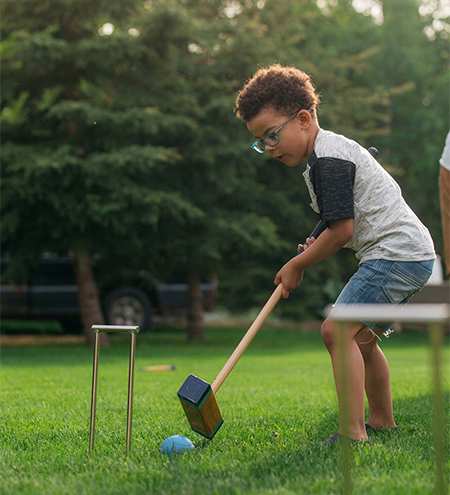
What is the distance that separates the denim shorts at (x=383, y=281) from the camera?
3057mm

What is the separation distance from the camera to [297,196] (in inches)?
515

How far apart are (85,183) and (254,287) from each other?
24.2 feet

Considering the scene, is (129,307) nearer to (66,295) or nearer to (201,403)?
(66,295)

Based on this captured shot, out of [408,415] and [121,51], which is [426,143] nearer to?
[121,51]

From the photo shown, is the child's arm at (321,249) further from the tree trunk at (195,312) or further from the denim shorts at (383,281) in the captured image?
the tree trunk at (195,312)

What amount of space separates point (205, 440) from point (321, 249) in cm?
118

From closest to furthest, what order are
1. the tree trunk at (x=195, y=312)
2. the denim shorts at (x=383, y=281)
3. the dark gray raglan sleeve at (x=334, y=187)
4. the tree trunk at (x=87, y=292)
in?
the dark gray raglan sleeve at (x=334, y=187), the denim shorts at (x=383, y=281), the tree trunk at (x=87, y=292), the tree trunk at (x=195, y=312)

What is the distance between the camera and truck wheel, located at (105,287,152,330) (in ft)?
40.3

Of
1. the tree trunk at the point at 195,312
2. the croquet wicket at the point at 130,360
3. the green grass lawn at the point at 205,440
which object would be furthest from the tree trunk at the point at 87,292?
the croquet wicket at the point at 130,360

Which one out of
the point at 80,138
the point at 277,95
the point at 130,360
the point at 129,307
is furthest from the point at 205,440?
the point at 129,307

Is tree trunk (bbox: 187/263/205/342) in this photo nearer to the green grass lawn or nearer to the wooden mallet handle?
the green grass lawn

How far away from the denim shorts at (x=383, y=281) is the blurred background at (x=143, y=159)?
21.9ft

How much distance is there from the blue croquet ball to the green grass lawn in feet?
0.18

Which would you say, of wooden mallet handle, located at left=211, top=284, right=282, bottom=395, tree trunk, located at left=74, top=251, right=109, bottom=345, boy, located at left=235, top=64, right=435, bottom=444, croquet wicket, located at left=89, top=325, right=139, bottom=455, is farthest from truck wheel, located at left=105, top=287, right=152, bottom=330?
croquet wicket, located at left=89, top=325, right=139, bottom=455
